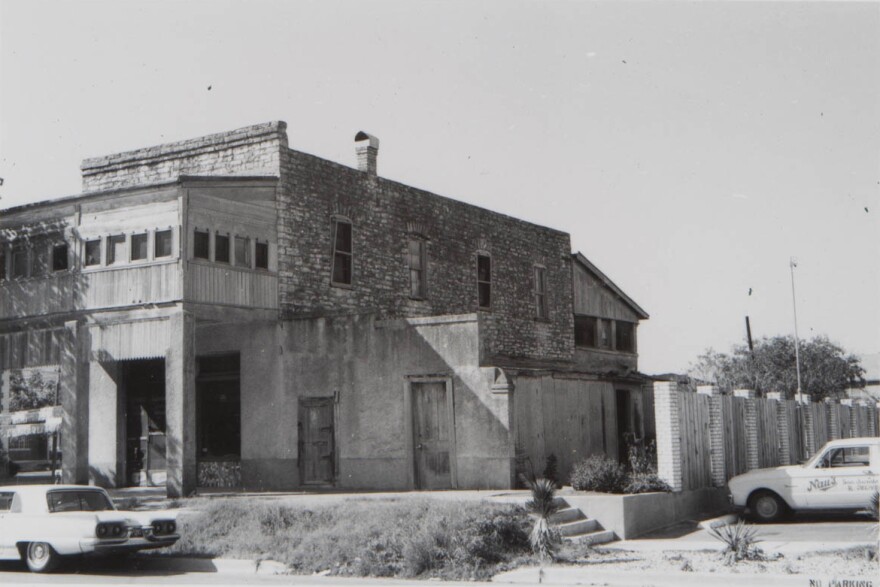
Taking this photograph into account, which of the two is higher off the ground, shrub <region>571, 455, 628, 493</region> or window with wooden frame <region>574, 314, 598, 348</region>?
window with wooden frame <region>574, 314, 598, 348</region>

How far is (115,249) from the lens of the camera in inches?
827

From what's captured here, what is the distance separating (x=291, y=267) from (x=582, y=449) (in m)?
7.97

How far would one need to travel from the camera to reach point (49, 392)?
5641 cm

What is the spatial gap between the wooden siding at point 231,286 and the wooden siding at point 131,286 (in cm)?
40

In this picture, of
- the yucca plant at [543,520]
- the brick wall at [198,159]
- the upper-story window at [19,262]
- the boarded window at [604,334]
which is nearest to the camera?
the yucca plant at [543,520]

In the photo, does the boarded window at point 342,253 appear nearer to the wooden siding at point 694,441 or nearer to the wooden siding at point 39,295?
the wooden siding at point 39,295

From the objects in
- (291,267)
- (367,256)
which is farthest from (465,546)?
(367,256)

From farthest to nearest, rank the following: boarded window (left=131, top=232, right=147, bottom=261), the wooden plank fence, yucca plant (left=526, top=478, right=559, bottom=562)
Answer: boarded window (left=131, top=232, right=147, bottom=261) < the wooden plank fence < yucca plant (left=526, top=478, right=559, bottom=562)

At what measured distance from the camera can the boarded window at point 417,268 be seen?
88.5 feet

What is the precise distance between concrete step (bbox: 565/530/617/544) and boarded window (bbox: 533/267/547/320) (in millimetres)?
16566

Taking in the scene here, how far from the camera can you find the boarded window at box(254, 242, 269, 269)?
72.1 ft

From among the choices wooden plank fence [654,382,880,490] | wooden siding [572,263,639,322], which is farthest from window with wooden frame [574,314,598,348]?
wooden plank fence [654,382,880,490]

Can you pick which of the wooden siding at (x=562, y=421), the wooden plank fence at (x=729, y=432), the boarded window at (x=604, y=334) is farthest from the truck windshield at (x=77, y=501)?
the boarded window at (x=604, y=334)

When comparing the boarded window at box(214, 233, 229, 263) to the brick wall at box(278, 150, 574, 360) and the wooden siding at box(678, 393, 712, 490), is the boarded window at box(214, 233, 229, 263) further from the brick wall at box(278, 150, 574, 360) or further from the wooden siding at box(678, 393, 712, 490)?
the wooden siding at box(678, 393, 712, 490)
